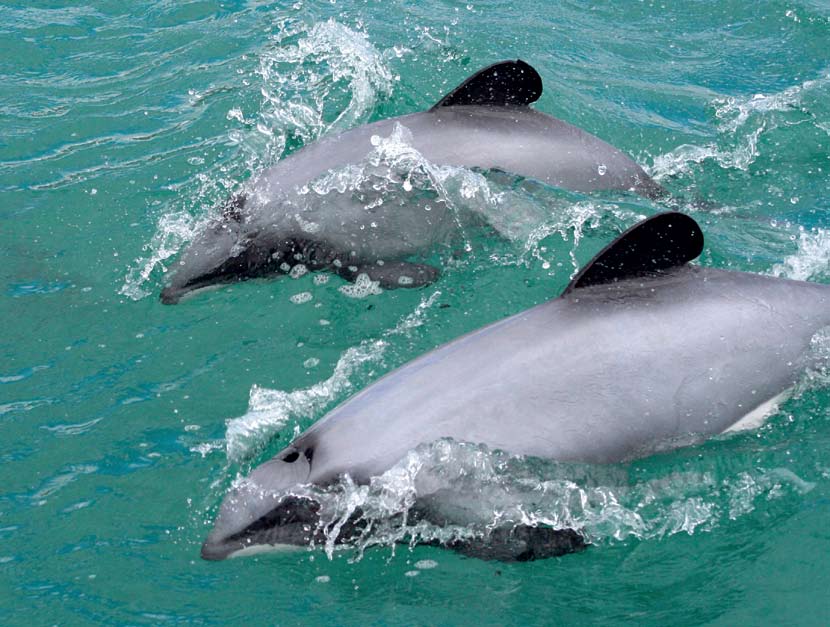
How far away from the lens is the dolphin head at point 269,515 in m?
5.80

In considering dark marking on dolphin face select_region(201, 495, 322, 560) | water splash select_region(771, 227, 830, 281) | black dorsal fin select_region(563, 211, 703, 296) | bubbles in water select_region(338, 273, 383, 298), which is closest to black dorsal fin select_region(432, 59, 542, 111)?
bubbles in water select_region(338, 273, 383, 298)

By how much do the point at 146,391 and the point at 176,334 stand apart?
762mm

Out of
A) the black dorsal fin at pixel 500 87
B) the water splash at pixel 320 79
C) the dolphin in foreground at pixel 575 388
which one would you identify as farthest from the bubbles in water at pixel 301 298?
the water splash at pixel 320 79

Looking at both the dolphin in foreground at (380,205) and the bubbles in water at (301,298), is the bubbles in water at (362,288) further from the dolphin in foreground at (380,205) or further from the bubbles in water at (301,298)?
the bubbles in water at (301,298)

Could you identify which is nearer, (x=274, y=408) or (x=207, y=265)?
(x=274, y=408)

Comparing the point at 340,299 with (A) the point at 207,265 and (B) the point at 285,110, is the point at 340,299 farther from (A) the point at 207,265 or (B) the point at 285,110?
(B) the point at 285,110

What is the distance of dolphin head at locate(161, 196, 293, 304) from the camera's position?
8750mm

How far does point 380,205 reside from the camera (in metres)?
8.94

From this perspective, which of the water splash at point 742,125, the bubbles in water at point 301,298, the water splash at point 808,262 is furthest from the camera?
the water splash at point 742,125

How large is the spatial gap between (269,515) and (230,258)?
11.5 feet

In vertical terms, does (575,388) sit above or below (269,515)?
above

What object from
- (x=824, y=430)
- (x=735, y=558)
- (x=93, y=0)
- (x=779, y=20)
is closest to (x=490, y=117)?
(x=824, y=430)

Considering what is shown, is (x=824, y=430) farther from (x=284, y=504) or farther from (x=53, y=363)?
(x=53, y=363)

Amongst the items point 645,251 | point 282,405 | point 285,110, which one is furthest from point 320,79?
point 645,251
